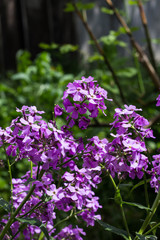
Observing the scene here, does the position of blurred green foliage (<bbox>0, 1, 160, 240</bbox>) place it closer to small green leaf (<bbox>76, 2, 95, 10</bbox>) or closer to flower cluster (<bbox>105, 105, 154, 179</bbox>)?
small green leaf (<bbox>76, 2, 95, 10</bbox>)

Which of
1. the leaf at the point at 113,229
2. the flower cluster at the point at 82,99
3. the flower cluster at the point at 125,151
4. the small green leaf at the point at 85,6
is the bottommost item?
the leaf at the point at 113,229

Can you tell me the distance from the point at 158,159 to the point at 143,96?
1.09 meters

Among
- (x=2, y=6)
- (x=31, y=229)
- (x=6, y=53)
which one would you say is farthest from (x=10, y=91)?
(x=31, y=229)

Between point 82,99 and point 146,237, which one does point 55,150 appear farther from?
point 146,237

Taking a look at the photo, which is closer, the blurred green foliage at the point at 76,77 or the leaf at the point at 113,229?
the leaf at the point at 113,229

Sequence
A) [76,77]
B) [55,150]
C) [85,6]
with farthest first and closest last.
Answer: [76,77] < [85,6] < [55,150]

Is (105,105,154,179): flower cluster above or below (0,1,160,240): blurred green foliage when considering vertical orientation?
below

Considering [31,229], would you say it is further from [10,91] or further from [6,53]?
[6,53]

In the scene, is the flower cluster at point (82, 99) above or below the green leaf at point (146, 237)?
above

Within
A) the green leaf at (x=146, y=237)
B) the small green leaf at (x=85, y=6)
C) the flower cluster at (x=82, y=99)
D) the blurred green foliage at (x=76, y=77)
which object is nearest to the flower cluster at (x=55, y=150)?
the flower cluster at (x=82, y=99)

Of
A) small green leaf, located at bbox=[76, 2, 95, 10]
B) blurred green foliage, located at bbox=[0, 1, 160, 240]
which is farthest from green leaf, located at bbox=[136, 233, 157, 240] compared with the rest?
small green leaf, located at bbox=[76, 2, 95, 10]

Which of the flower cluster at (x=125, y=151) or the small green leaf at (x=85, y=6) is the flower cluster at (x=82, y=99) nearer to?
the flower cluster at (x=125, y=151)

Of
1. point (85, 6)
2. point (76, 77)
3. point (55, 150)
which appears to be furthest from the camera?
point (76, 77)

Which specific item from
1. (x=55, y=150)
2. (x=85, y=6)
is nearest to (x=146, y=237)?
(x=55, y=150)
